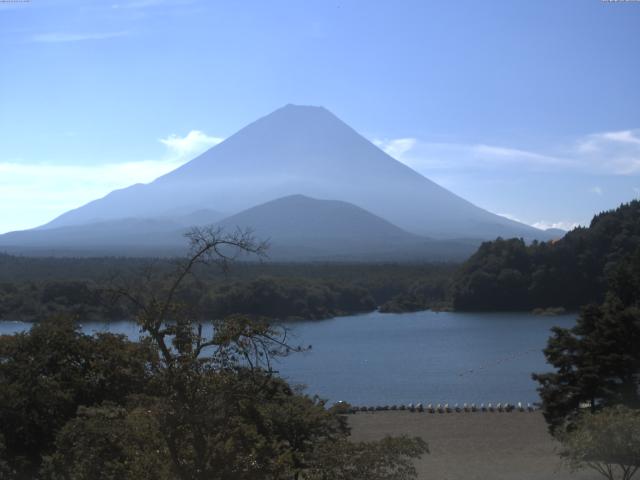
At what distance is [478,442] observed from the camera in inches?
488

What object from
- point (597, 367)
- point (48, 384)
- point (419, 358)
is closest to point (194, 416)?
point (48, 384)

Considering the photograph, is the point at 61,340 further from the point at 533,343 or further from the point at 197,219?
the point at 197,219

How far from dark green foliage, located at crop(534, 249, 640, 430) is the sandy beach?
684mm

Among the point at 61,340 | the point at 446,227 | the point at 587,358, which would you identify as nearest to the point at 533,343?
the point at 587,358

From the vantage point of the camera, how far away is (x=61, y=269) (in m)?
41.3

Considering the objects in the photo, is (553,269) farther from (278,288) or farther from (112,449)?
(112,449)

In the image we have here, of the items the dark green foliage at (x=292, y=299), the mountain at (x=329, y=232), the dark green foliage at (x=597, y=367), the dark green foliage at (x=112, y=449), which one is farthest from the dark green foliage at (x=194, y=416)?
the mountain at (x=329, y=232)

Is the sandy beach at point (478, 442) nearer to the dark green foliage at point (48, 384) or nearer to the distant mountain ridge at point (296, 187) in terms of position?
the dark green foliage at point (48, 384)

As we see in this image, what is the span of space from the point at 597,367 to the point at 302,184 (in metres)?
116

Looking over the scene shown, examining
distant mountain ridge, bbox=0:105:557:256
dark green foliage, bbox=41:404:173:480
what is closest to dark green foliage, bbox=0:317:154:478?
dark green foliage, bbox=41:404:173:480

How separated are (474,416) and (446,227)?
369 feet

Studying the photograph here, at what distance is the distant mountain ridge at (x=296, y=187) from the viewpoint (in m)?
122

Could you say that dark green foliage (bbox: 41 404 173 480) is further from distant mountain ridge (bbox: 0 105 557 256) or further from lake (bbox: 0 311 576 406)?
distant mountain ridge (bbox: 0 105 557 256)

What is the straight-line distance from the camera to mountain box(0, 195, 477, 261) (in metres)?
88.5
